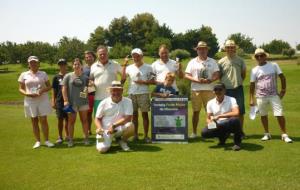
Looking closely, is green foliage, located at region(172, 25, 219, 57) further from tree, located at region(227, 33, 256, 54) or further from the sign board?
the sign board

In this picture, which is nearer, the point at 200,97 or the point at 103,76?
the point at 103,76

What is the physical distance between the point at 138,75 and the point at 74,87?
1.49m

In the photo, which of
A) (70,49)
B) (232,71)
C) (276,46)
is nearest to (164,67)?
(232,71)

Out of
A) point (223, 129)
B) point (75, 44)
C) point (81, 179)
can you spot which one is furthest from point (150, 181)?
point (75, 44)

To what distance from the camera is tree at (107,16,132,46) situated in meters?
93.1

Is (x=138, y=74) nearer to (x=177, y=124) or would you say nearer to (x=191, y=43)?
(x=177, y=124)

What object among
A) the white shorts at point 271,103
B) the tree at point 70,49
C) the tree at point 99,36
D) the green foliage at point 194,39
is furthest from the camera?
the tree at point 99,36

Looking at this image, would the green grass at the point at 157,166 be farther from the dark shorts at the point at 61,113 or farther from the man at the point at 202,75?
the man at the point at 202,75

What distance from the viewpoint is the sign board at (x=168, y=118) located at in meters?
9.29

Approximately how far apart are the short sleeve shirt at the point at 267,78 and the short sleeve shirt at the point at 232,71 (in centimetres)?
49

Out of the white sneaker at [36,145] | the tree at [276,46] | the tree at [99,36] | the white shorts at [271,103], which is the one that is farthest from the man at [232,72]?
the tree at [99,36]

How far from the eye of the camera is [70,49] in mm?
58500

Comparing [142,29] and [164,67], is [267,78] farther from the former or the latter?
[142,29]

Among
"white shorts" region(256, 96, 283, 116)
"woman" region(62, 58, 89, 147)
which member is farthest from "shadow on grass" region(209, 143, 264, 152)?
"woman" region(62, 58, 89, 147)
